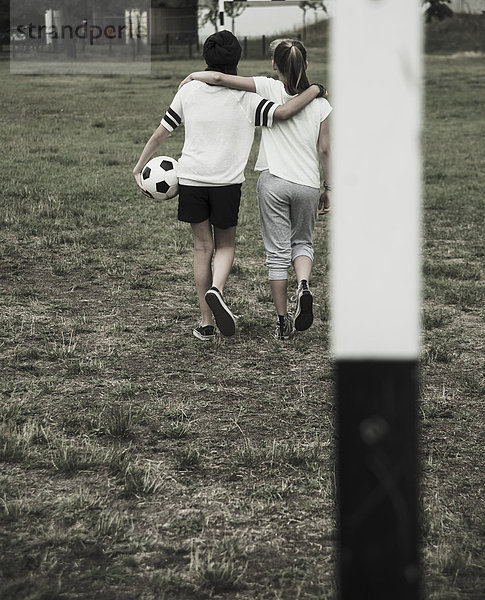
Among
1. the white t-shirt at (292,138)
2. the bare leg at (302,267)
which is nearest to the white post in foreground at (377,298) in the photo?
the white t-shirt at (292,138)

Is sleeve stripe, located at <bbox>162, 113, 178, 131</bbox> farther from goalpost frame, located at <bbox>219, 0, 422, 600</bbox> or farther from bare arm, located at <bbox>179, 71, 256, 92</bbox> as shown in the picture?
goalpost frame, located at <bbox>219, 0, 422, 600</bbox>

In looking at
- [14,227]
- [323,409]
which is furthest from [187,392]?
[14,227]

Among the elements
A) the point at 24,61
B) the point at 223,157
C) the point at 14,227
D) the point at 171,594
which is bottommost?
the point at 171,594

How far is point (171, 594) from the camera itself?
270 centimetres

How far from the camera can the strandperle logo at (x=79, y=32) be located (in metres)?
45.8

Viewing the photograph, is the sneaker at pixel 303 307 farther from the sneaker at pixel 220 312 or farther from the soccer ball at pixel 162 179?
the soccer ball at pixel 162 179

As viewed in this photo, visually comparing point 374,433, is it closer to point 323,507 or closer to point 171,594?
point 171,594

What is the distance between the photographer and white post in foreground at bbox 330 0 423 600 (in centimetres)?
98

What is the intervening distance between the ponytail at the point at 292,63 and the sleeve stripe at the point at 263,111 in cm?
15

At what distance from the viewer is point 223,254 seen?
214 inches

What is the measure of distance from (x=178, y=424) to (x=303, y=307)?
1395mm

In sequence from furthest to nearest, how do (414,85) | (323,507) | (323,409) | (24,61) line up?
(24,61), (323,409), (323,507), (414,85)

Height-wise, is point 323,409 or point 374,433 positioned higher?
point 374,433

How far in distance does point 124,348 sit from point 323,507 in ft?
7.45
